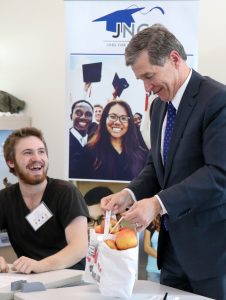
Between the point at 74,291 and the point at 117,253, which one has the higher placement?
Result: the point at 117,253

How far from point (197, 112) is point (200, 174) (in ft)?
0.73

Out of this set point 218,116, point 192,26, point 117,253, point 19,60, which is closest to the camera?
point 117,253

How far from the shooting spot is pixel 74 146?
353cm

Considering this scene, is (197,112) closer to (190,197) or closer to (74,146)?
(190,197)

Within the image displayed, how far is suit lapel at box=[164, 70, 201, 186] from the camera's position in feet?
5.69

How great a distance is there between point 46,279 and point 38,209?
2.41 ft

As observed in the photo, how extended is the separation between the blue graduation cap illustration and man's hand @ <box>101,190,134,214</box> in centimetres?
184

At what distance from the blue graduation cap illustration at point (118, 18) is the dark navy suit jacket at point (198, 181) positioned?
65.6 inches

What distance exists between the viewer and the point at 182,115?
1.75m

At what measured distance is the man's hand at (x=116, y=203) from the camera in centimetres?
175

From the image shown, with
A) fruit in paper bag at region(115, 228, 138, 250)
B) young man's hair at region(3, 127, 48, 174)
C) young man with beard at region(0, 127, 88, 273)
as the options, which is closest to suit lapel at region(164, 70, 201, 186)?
fruit in paper bag at region(115, 228, 138, 250)

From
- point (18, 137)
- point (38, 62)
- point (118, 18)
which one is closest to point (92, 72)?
point (118, 18)

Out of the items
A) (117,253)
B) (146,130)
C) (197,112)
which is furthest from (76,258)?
(146,130)

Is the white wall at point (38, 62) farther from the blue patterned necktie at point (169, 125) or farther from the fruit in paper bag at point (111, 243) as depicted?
the fruit in paper bag at point (111, 243)
